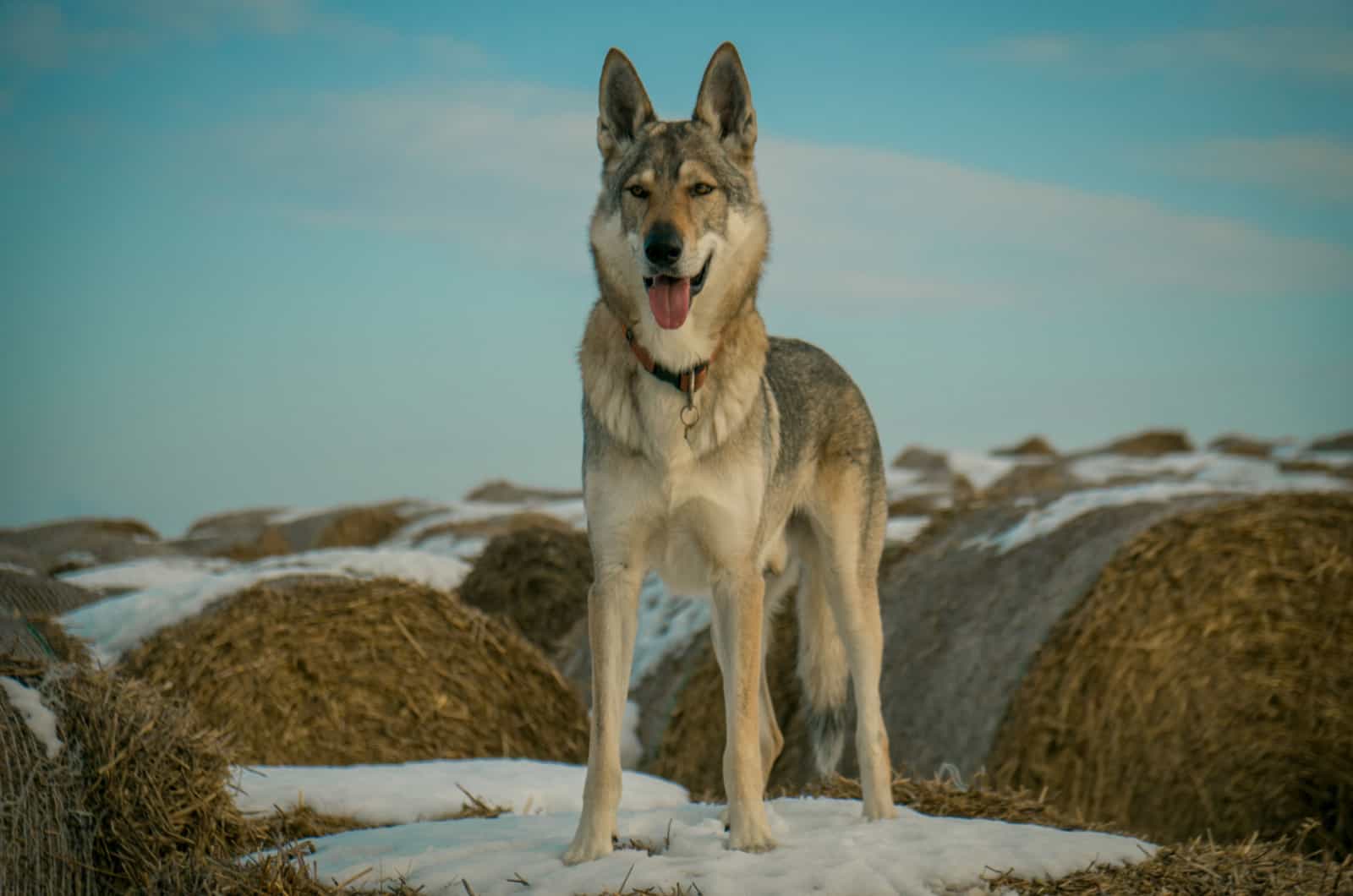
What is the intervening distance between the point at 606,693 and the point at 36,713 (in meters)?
1.75

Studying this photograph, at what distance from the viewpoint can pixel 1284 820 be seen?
715 centimetres

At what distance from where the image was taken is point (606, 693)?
415 cm

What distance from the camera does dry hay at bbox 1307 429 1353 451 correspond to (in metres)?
15.6

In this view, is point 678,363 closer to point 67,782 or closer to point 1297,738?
point 67,782

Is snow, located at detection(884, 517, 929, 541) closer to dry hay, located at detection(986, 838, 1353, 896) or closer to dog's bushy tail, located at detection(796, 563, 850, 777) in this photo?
dog's bushy tail, located at detection(796, 563, 850, 777)

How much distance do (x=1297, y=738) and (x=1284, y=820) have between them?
0.43 meters

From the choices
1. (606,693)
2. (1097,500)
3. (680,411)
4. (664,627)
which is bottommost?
(664,627)

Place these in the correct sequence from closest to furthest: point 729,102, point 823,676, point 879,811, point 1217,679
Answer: point 729,102, point 879,811, point 823,676, point 1217,679

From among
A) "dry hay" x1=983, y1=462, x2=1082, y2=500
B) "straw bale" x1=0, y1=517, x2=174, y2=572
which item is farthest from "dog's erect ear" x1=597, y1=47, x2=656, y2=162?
"straw bale" x1=0, y1=517, x2=174, y2=572

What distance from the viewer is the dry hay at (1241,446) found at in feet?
51.5

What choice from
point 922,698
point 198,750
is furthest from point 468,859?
point 922,698

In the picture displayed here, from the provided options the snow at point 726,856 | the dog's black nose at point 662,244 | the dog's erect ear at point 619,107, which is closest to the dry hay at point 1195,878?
the snow at point 726,856

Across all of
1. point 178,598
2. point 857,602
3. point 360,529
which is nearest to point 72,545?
point 360,529

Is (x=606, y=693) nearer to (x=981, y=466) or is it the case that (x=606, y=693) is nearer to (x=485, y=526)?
(x=485, y=526)
